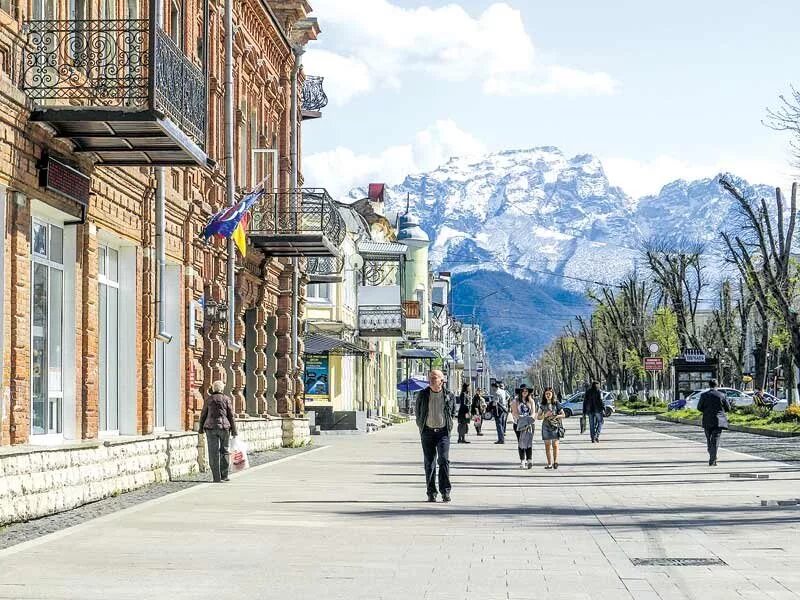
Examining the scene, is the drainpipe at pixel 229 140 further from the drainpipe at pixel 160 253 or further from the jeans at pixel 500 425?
the jeans at pixel 500 425

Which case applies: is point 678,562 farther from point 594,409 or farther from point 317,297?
point 317,297

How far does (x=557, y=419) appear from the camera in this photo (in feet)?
93.4

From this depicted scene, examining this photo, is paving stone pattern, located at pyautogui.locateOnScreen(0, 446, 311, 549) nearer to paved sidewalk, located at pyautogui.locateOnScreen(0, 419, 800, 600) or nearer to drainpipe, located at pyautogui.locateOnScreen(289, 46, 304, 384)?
paved sidewalk, located at pyautogui.locateOnScreen(0, 419, 800, 600)

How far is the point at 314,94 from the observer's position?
42.7 m

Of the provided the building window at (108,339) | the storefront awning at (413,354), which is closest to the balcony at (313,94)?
the building window at (108,339)

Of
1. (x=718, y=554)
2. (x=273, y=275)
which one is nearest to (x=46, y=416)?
(x=718, y=554)

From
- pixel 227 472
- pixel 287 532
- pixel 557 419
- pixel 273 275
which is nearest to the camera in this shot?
pixel 287 532

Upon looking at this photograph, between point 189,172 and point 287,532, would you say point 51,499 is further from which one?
point 189,172

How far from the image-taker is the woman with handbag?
28516 millimetres

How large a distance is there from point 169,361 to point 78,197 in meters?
7.49

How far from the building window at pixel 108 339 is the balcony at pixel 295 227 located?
32.6 ft

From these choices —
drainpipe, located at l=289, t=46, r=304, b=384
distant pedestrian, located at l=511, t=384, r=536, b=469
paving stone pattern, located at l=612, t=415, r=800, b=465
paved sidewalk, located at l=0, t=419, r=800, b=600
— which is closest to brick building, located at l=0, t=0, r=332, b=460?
paved sidewalk, located at l=0, t=419, r=800, b=600

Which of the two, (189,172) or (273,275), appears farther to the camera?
(273,275)

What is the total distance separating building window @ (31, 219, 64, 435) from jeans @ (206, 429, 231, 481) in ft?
14.2
